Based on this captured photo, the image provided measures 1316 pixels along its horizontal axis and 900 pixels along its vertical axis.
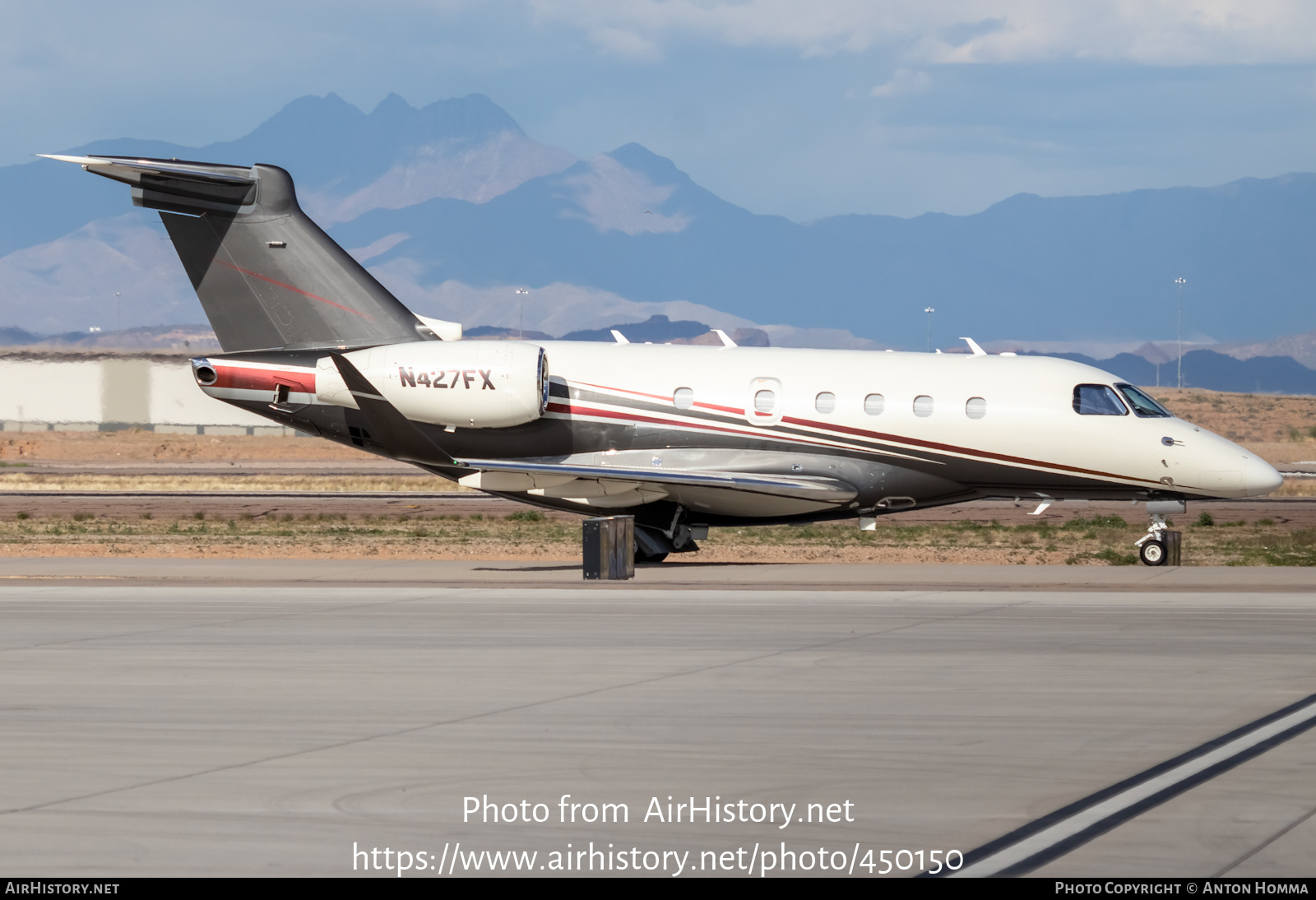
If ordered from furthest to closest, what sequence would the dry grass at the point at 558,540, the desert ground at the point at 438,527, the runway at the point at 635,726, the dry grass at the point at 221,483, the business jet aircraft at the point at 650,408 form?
1. the dry grass at the point at 221,483
2. the desert ground at the point at 438,527
3. the dry grass at the point at 558,540
4. the business jet aircraft at the point at 650,408
5. the runway at the point at 635,726

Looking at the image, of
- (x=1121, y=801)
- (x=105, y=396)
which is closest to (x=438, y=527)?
(x=1121, y=801)

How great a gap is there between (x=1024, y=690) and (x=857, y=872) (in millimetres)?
5635

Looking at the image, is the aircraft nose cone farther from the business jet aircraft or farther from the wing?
the wing

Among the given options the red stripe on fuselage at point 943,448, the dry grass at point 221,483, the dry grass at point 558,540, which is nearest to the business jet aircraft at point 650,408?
the red stripe on fuselage at point 943,448

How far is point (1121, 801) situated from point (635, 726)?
375cm

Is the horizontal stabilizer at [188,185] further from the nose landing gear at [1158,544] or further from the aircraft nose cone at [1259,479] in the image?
the aircraft nose cone at [1259,479]

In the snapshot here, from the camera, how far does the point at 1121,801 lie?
333 inches

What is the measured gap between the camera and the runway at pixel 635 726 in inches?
301

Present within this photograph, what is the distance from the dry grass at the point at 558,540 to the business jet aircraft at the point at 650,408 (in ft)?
11.3

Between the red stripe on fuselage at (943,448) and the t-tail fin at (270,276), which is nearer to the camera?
the red stripe on fuselage at (943,448)

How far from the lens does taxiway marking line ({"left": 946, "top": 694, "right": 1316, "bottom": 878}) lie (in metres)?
7.34

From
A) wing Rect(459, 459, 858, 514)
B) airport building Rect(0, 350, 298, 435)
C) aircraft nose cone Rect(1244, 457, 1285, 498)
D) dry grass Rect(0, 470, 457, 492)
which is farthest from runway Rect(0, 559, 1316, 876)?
airport building Rect(0, 350, 298, 435)
